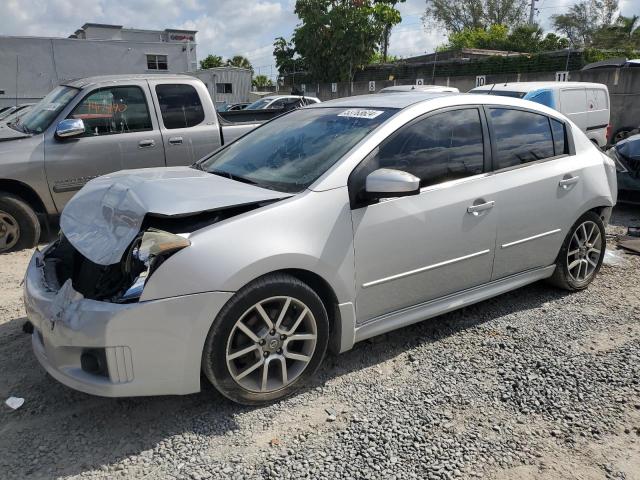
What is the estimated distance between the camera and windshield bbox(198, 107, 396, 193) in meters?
3.27

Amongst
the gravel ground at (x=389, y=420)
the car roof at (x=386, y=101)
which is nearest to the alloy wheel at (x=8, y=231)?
the gravel ground at (x=389, y=420)

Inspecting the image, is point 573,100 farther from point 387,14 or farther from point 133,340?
point 387,14

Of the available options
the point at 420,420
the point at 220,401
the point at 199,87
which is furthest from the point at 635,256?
the point at 199,87

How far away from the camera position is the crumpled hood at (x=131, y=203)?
→ 2773 mm

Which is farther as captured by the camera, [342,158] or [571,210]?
[571,210]

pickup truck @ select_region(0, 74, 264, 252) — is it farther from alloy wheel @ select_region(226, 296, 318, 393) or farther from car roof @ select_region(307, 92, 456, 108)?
alloy wheel @ select_region(226, 296, 318, 393)


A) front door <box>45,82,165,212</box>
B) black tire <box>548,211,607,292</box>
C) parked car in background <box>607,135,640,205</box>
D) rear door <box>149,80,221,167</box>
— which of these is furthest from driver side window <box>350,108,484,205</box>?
parked car in background <box>607,135,640,205</box>

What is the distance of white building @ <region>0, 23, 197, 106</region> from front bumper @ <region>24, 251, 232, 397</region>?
25.2 metres

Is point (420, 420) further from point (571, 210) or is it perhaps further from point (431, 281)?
point (571, 210)

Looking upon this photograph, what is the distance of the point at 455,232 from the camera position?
3.53 metres

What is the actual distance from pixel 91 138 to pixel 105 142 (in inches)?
5.9

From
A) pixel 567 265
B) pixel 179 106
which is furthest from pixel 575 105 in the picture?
pixel 179 106

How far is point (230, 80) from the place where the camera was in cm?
3438

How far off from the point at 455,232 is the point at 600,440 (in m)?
1.43
